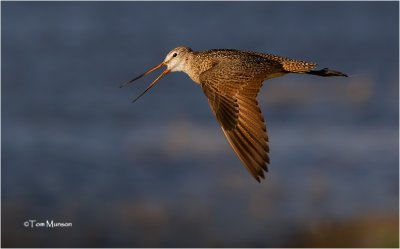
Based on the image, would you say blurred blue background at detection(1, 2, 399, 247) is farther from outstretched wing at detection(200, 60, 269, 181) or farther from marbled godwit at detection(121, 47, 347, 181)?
outstretched wing at detection(200, 60, 269, 181)

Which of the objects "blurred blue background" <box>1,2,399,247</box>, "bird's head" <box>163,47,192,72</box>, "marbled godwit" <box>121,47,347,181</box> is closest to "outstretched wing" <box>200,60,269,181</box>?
"marbled godwit" <box>121,47,347,181</box>

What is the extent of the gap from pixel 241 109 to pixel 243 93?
111 millimetres

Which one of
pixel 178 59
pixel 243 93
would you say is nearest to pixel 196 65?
pixel 178 59

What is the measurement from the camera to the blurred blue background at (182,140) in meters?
8.42

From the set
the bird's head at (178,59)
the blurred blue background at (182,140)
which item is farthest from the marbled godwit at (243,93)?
the blurred blue background at (182,140)

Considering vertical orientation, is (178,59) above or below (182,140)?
above

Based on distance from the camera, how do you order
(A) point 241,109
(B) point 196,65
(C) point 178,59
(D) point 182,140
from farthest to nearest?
(D) point 182,140 → (C) point 178,59 → (B) point 196,65 → (A) point 241,109

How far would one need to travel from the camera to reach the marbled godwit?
5195 millimetres

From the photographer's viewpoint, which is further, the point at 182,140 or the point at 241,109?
the point at 182,140

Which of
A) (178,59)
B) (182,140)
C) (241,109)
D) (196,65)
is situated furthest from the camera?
(182,140)

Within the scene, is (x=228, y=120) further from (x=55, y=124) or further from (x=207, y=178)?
(x=55, y=124)

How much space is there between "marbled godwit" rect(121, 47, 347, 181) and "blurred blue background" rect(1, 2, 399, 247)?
7.88ft

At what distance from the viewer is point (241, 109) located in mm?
5426

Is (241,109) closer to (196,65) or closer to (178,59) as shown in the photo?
(196,65)
